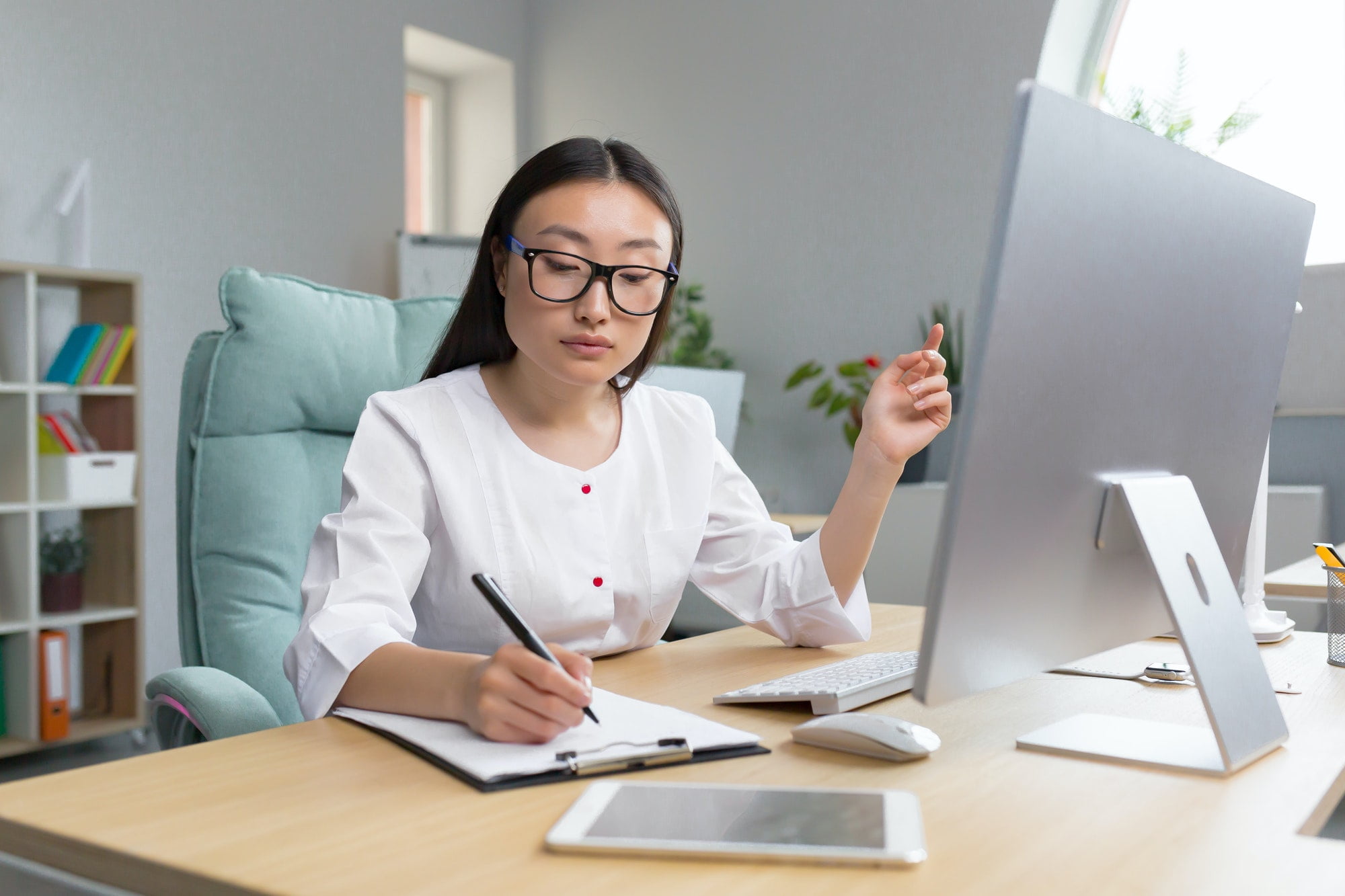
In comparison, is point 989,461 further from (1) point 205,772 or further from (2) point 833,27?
(2) point 833,27

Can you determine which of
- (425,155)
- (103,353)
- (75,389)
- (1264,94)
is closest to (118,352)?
(103,353)

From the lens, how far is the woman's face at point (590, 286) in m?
1.08

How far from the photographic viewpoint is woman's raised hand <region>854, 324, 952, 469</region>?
38.6 inches

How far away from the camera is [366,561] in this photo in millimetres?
967

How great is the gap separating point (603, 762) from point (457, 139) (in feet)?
14.4

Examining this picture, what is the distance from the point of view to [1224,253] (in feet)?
2.42

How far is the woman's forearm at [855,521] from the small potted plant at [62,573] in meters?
2.54

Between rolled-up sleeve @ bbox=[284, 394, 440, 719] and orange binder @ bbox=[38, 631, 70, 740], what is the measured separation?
2222 millimetres

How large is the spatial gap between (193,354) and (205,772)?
0.75 metres

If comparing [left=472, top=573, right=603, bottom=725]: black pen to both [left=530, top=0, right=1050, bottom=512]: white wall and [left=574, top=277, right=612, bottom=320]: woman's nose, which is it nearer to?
[left=574, top=277, right=612, bottom=320]: woman's nose

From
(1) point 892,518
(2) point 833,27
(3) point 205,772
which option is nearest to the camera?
(3) point 205,772

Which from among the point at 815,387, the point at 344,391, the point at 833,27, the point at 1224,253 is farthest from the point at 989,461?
the point at 833,27

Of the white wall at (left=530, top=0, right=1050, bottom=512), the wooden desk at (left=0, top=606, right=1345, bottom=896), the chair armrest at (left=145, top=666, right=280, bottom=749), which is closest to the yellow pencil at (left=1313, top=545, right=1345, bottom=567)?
the wooden desk at (left=0, top=606, right=1345, bottom=896)

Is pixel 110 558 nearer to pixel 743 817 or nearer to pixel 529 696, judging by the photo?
pixel 529 696
